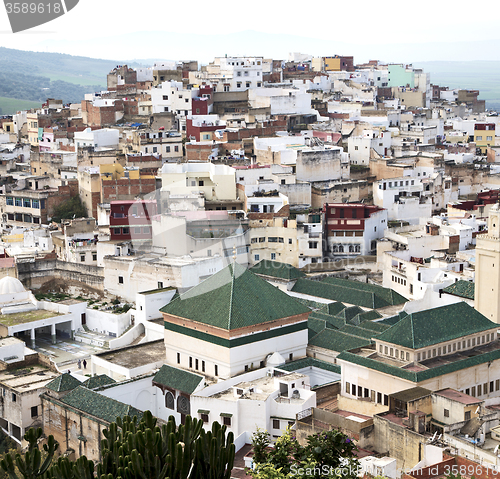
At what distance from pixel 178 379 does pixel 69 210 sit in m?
24.7

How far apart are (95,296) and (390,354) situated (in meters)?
18.0

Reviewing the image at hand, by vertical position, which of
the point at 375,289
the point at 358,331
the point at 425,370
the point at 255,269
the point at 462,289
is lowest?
the point at 358,331

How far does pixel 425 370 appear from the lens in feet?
87.4

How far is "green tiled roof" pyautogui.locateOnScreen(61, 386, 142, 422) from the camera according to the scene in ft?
88.5

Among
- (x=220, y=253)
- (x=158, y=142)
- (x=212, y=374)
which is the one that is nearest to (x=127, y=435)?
(x=212, y=374)

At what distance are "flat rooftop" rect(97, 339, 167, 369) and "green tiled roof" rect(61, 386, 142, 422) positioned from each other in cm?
271

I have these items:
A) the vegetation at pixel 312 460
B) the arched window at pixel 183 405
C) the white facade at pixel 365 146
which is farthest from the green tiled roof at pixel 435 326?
the white facade at pixel 365 146

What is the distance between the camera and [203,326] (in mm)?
29797

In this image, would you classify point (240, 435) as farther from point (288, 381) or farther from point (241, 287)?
point (241, 287)

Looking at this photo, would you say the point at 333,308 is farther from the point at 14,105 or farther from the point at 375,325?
the point at 14,105

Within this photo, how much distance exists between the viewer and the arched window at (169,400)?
29.6m

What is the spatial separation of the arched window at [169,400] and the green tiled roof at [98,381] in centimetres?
185

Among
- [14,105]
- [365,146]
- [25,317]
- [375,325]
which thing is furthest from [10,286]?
[14,105]

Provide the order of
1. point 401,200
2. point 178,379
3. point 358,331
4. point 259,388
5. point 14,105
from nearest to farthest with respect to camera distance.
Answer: point 259,388 → point 178,379 → point 358,331 → point 401,200 → point 14,105
